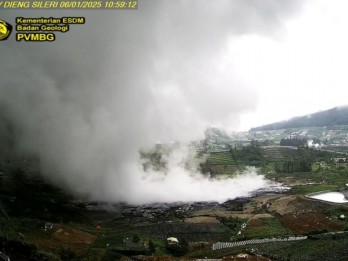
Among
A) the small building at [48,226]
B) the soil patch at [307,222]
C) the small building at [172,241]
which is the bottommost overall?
the soil patch at [307,222]

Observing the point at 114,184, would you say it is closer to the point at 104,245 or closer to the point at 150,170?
the point at 150,170

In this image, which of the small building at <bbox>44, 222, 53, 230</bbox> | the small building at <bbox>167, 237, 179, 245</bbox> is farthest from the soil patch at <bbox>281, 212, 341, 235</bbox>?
the small building at <bbox>44, 222, 53, 230</bbox>

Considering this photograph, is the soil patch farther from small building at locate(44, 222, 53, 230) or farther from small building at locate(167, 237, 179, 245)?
small building at locate(44, 222, 53, 230)

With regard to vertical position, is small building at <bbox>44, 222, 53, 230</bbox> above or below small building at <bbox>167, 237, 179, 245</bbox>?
above

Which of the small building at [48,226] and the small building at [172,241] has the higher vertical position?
the small building at [48,226]

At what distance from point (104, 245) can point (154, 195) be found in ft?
130

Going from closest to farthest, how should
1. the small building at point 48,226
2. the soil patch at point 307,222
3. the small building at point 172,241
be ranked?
the small building at point 172,241 < the small building at point 48,226 < the soil patch at point 307,222

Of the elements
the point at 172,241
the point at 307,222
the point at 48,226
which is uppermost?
the point at 48,226

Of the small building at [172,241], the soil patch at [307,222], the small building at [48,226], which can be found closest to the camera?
the small building at [172,241]

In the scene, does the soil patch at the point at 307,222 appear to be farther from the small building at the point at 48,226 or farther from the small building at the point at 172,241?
the small building at the point at 48,226

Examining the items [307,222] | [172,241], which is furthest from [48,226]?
[307,222]

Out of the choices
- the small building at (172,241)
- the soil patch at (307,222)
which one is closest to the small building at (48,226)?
the small building at (172,241)

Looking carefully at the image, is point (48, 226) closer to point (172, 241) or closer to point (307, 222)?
point (172, 241)

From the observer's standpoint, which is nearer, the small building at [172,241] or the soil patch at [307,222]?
the small building at [172,241]
